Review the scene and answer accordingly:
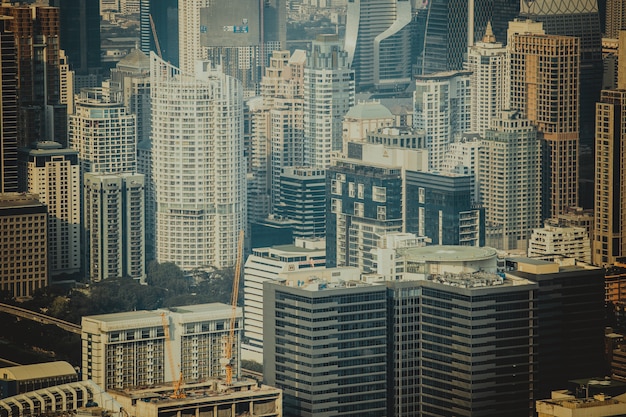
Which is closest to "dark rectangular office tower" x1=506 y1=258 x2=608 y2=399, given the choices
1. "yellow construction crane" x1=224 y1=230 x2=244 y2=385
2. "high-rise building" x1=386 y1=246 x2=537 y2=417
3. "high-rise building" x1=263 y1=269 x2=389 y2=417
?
"high-rise building" x1=386 y1=246 x2=537 y2=417

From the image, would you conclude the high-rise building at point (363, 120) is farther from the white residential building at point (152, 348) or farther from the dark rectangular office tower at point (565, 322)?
the dark rectangular office tower at point (565, 322)

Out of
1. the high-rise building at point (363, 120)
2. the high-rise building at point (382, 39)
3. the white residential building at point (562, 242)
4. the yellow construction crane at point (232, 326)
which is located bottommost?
the yellow construction crane at point (232, 326)

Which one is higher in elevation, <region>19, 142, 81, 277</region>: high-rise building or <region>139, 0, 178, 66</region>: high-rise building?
<region>139, 0, 178, 66</region>: high-rise building

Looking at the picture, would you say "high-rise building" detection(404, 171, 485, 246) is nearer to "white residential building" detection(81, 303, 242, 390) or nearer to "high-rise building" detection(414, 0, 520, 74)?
"white residential building" detection(81, 303, 242, 390)

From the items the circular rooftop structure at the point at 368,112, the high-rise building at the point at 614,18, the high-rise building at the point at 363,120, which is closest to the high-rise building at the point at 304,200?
the high-rise building at the point at 363,120

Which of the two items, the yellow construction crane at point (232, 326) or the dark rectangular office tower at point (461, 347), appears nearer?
the dark rectangular office tower at point (461, 347)

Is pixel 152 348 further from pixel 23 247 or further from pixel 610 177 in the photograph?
pixel 610 177
